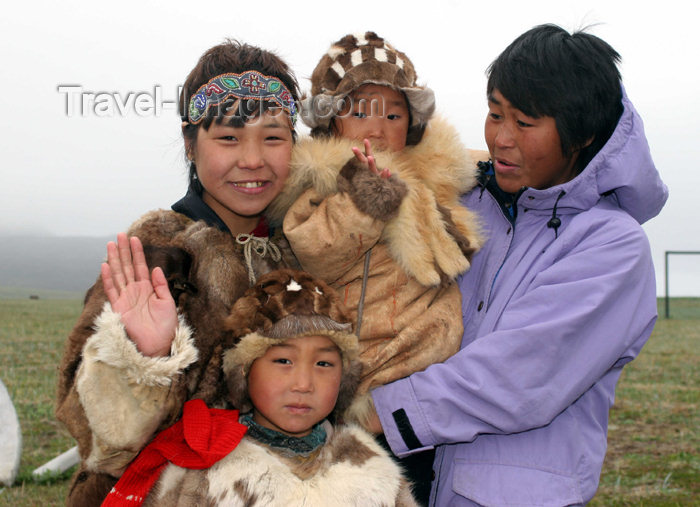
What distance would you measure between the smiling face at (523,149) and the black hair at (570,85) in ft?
0.10

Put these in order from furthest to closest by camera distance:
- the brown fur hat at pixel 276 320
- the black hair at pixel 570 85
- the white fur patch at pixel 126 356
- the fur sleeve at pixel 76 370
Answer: the black hair at pixel 570 85 < the brown fur hat at pixel 276 320 < the fur sleeve at pixel 76 370 < the white fur patch at pixel 126 356

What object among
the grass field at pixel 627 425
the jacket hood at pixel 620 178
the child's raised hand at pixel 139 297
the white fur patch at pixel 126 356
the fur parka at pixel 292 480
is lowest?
the grass field at pixel 627 425

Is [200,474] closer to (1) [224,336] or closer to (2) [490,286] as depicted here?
(1) [224,336]

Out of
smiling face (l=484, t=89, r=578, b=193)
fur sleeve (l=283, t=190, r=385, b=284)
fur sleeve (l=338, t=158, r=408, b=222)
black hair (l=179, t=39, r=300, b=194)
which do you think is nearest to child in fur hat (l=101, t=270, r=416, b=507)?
fur sleeve (l=283, t=190, r=385, b=284)

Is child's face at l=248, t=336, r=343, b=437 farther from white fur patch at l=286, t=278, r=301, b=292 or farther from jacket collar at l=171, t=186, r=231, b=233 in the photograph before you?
jacket collar at l=171, t=186, r=231, b=233

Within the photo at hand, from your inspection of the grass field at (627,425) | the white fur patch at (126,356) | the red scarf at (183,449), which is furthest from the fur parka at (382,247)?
the grass field at (627,425)

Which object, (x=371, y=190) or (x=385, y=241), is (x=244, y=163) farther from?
(x=385, y=241)

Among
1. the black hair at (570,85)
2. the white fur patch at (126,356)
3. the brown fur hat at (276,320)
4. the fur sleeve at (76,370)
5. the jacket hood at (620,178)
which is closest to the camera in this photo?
the white fur patch at (126,356)

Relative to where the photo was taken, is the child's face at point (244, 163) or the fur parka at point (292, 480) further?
the child's face at point (244, 163)

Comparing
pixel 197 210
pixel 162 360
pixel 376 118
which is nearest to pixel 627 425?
pixel 376 118

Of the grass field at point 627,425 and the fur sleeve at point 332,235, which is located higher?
the fur sleeve at point 332,235

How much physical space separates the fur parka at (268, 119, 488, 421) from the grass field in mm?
3423

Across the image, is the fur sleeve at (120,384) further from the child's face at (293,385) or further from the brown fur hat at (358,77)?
the brown fur hat at (358,77)

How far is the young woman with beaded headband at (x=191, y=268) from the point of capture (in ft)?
6.30
